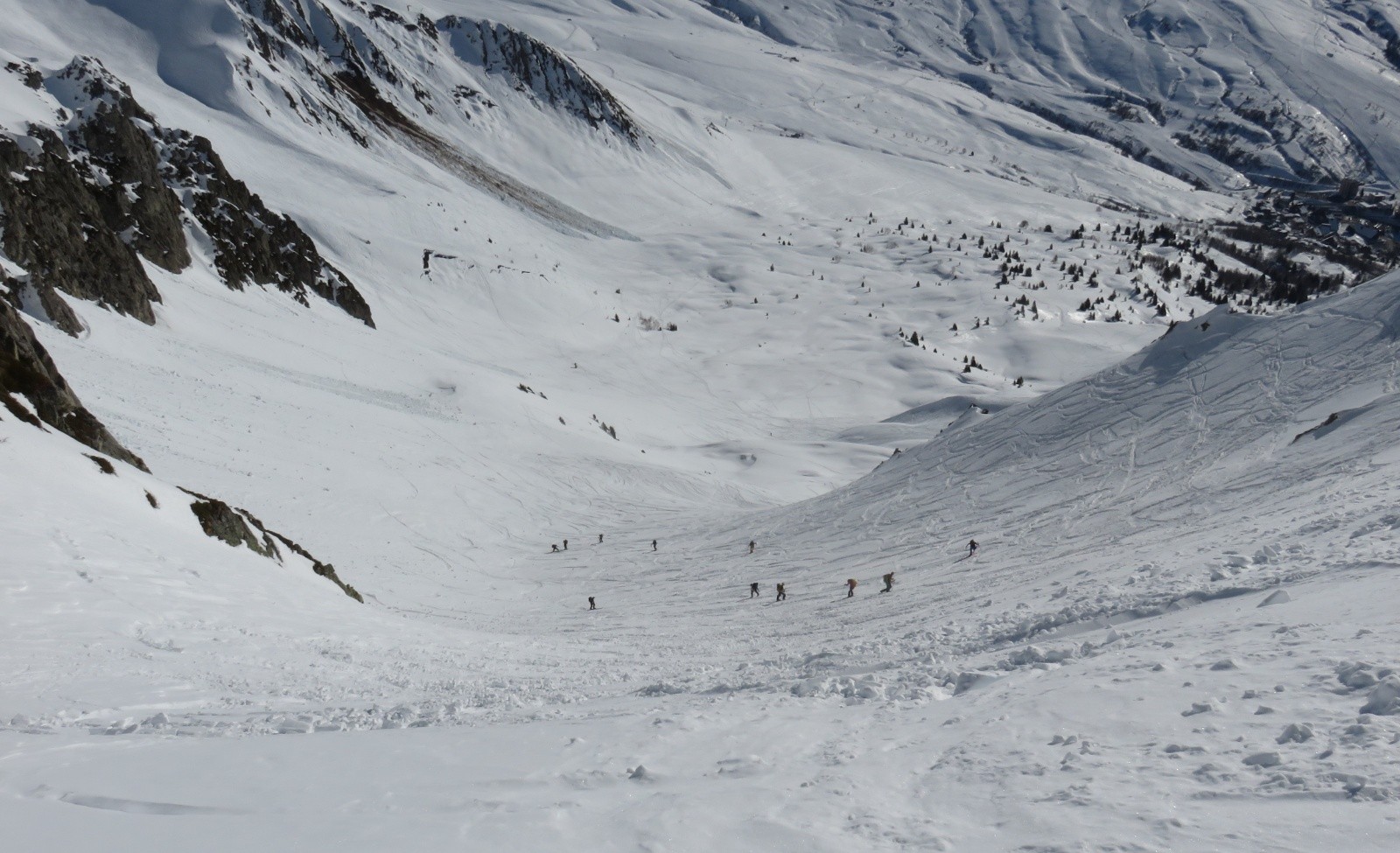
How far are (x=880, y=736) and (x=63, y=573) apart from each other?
12.5 metres

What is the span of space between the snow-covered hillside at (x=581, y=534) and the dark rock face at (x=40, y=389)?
0.18 meters

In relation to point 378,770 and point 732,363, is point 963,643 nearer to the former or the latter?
point 378,770

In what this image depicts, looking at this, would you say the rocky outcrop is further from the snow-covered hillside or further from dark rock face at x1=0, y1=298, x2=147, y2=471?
dark rock face at x1=0, y1=298, x2=147, y2=471

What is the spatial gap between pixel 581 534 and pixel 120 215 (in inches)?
1285

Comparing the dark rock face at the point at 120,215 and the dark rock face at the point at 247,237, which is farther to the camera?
the dark rock face at the point at 247,237

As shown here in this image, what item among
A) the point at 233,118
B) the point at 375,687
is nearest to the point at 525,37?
the point at 233,118

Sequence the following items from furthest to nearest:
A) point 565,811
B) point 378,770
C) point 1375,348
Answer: point 1375,348, point 378,770, point 565,811

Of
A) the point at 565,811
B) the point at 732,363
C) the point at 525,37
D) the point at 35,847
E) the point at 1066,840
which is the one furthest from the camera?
the point at 525,37

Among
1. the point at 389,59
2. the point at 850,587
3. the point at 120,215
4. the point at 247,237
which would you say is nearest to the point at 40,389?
the point at 850,587

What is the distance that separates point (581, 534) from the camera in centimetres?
3694

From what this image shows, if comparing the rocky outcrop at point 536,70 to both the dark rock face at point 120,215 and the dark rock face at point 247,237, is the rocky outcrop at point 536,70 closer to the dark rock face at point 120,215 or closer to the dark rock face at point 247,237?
the dark rock face at point 247,237

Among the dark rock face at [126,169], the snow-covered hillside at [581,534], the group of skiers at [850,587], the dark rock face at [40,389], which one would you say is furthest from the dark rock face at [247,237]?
the group of skiers at [850,587]

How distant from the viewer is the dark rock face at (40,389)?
66.9 ft

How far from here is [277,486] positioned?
31125 millimetres
